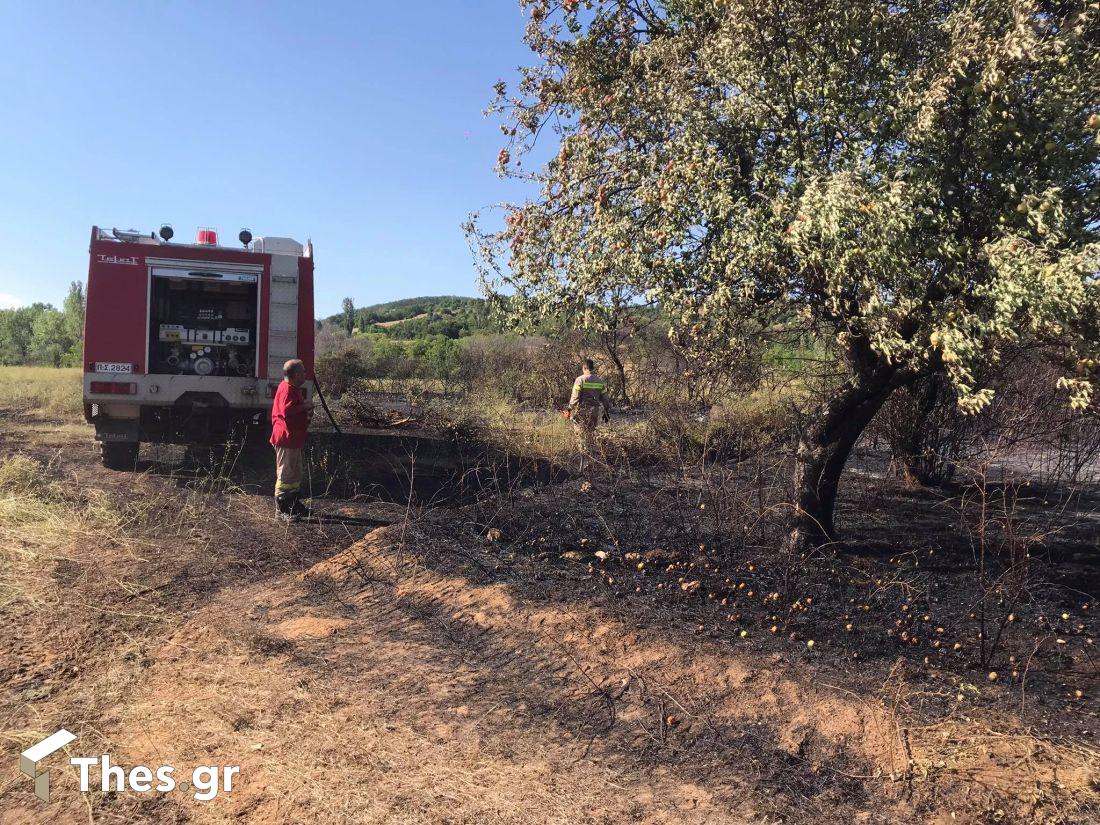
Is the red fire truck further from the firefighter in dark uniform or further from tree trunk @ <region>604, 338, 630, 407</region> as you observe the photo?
tree trunk @ <region>604, 338, 630, 407</region>

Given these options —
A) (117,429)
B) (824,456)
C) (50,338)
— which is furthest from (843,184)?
(50,338)

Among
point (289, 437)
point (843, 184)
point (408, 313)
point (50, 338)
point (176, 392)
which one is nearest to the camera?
point (843, 184)

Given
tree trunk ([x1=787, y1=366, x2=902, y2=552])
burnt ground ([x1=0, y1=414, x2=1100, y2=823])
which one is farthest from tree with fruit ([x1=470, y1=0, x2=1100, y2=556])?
burnt ground ([x1=0, y1=414, x2=1100, y2=823])

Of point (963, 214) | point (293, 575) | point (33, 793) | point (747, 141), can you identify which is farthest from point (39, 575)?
point (963, 214)

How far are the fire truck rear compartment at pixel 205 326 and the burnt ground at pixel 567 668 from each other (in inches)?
141

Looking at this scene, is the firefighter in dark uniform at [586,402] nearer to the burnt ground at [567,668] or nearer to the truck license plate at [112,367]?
the burnt ground at [567,668]

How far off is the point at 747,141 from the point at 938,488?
17.4 feet

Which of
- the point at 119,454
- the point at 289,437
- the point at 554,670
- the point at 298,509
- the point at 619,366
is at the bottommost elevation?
the point at 554,670

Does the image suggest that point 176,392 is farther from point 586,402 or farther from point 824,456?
point 824,456

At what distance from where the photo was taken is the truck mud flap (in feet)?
30.3

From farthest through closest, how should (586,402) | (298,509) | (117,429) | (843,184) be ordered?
(586,402) → (117,429) → (298,509) → (843,184)

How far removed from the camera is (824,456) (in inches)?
225

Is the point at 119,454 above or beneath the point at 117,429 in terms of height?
beneath

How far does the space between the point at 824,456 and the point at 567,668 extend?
2836 mm
